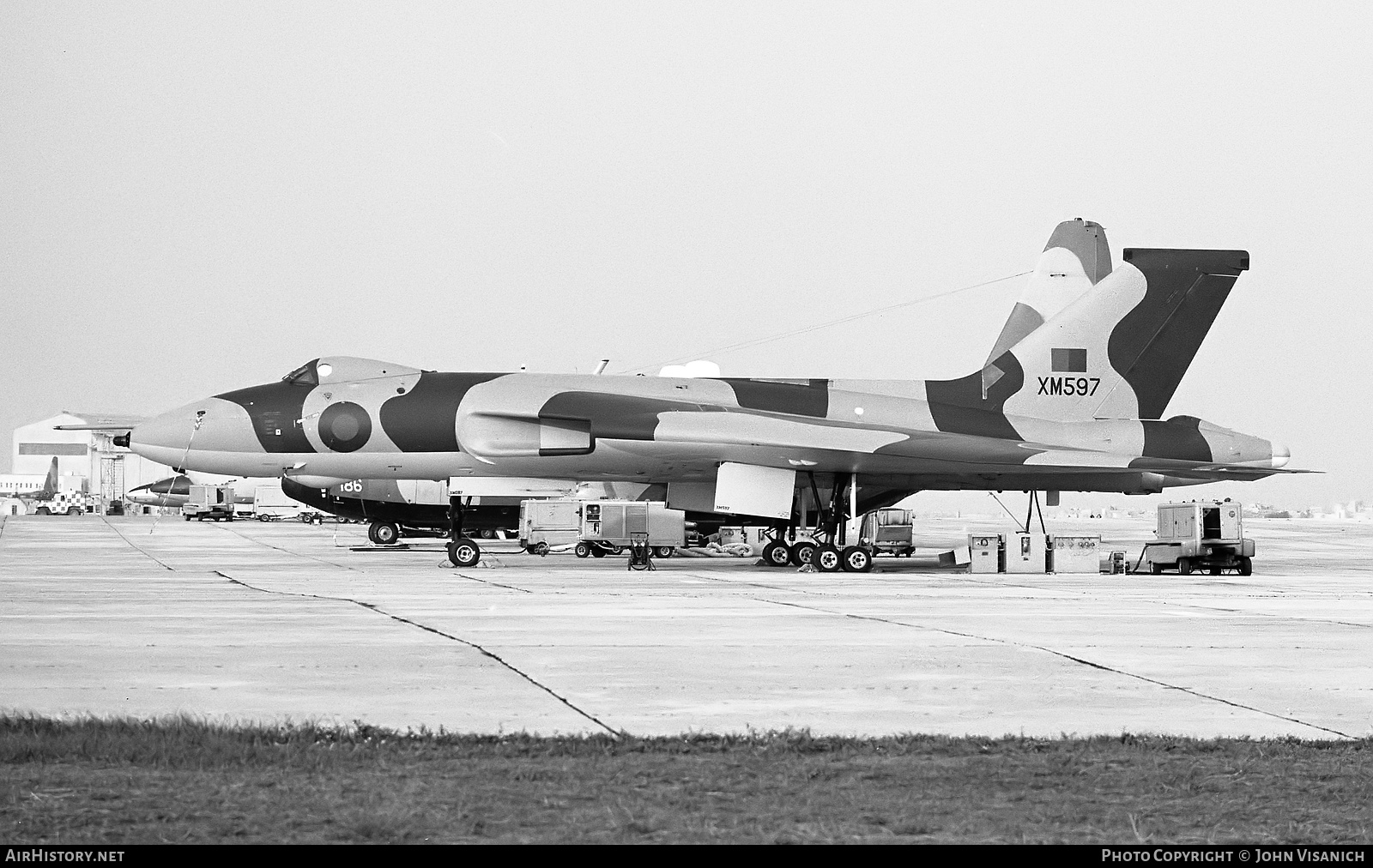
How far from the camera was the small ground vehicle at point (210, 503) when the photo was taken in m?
71.8

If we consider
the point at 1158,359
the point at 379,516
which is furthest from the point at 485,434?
the point at 1158,359

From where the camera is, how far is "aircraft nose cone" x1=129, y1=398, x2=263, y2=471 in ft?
88.6

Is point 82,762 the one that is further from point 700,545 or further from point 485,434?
point 700,545

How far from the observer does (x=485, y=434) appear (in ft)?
87.4

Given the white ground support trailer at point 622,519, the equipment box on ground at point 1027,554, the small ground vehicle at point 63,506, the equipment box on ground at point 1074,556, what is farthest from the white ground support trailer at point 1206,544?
the small ground vehicle at point 63,506

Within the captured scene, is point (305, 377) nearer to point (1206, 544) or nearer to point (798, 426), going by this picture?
point (798, 426)

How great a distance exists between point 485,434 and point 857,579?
7494mm

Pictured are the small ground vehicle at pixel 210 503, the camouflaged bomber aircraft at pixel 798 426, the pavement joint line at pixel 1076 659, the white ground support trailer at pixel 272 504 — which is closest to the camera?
the pavement joint line at pixel 1076 659

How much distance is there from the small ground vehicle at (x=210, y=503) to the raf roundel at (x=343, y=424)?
46285mm

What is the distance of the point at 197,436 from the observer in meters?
27.0

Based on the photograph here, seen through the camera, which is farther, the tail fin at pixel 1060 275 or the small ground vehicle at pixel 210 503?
the small ground vehicle at pixel 210 503

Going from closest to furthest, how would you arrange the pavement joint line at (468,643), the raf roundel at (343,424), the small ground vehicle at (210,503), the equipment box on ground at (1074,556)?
the pavement joint line at (468,643) < the raf roundel at (343,424) < the equipment box on ground at (1074,556) < the small ground vehicle at (210,503)

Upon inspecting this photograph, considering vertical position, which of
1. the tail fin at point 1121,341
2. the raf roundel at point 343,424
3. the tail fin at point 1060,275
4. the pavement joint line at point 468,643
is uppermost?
the tail fin at point 1060,275

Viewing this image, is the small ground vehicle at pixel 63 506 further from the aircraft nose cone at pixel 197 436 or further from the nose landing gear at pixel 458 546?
the nose landing gear at pixel 458 546
